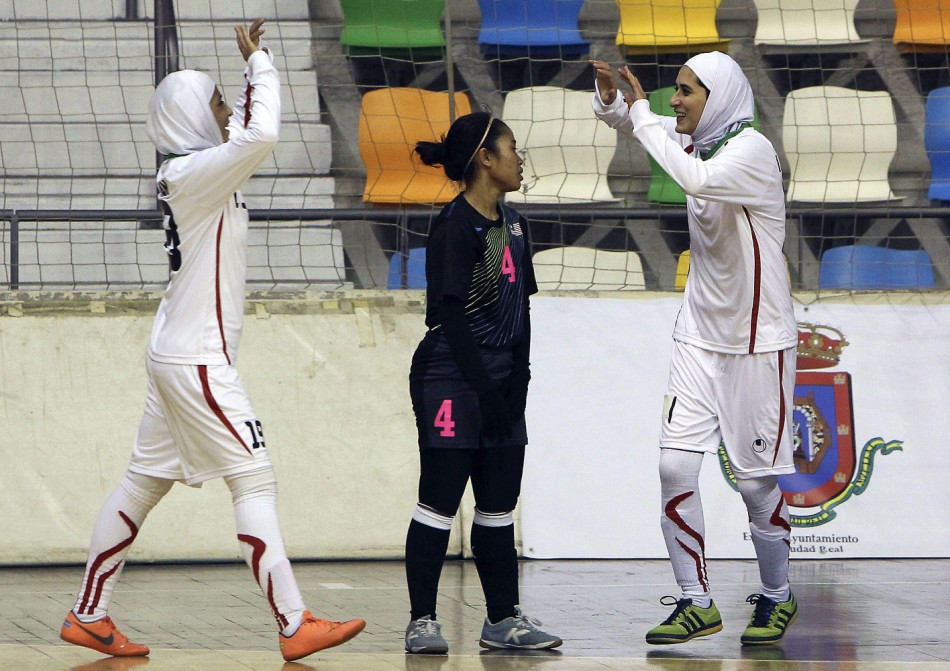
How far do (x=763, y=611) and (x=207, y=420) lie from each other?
7.18 ft

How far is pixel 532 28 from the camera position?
8.91 m

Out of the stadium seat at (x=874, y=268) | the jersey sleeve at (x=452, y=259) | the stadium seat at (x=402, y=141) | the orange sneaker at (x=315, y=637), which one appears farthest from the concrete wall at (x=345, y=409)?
the orange sneaker at (x=315, y=637)

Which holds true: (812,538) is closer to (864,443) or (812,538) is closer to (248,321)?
(864,443)

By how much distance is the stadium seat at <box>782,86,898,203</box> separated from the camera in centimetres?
825

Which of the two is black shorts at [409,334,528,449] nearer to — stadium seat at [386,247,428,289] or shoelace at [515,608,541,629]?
shoelace at [515,608,541,629]

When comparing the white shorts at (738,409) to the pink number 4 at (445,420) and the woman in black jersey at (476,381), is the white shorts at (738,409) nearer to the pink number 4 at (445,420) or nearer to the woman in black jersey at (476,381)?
the woman in black jersey at (476,381)

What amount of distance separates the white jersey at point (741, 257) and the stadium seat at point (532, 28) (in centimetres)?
400

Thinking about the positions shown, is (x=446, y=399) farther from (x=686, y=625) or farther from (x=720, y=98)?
(x=720, y=98)

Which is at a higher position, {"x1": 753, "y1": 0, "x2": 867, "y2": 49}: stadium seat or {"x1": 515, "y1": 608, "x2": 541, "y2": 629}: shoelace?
{"x1": 753, "y1": 0, "x2": 867, "y2": 49}: stadium seat

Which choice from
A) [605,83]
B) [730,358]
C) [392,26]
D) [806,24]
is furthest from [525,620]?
[806,24]

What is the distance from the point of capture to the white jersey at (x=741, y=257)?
15.8ft

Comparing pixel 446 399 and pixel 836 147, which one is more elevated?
pixel 836 147

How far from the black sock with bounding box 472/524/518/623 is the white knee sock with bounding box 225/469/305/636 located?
769 mm

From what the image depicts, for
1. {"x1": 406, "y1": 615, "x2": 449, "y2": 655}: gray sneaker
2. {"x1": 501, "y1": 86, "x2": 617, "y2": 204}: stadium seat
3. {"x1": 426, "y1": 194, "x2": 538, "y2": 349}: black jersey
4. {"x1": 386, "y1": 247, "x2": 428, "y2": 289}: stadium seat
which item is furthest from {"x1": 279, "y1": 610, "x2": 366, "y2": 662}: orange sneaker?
{"x1": 501, "y1": 86, "x2": 617, "y2": 204}: stadium seat
